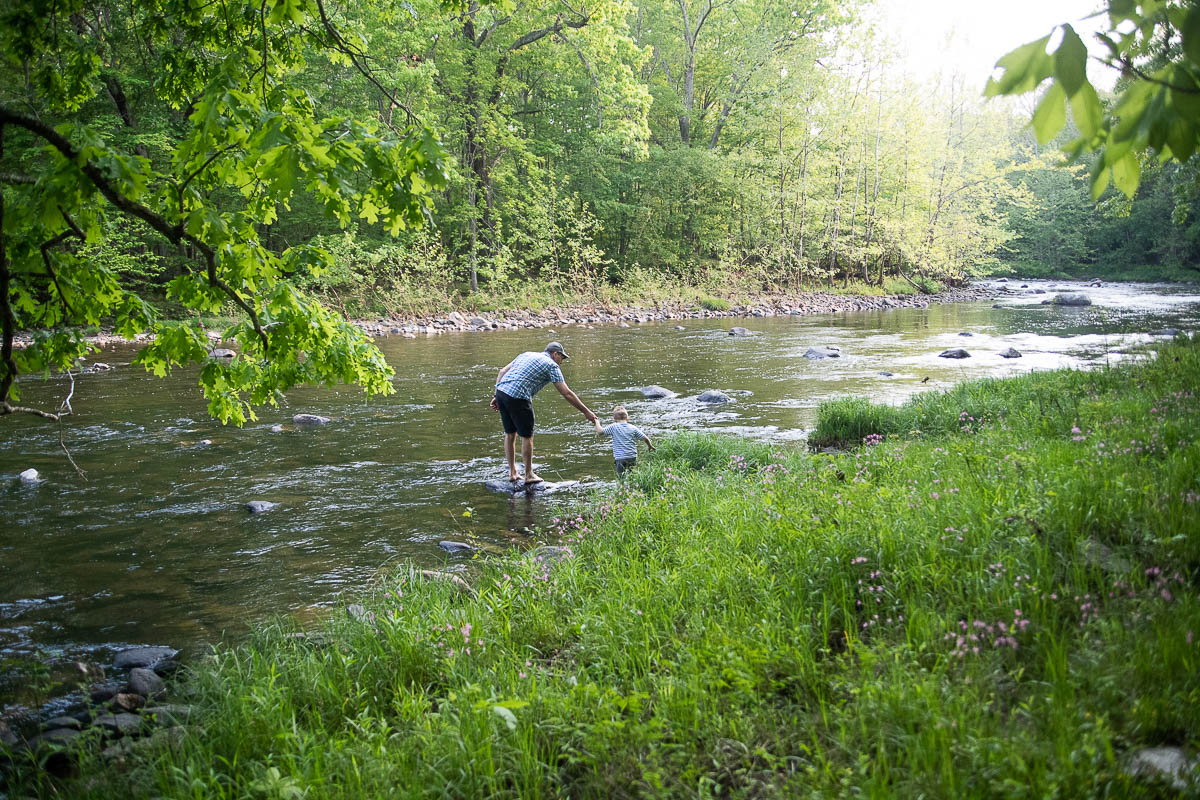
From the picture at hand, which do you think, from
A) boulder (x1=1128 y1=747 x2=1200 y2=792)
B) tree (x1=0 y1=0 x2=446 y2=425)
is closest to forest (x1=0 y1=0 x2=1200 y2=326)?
tree (x1=0 y1=0 x2=446 y2=425)

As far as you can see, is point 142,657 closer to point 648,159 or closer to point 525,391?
point 525,391

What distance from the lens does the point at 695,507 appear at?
259 inches

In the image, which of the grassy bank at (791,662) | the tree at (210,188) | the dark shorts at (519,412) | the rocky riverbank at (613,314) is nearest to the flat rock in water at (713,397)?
the dark shorts at (519,412)

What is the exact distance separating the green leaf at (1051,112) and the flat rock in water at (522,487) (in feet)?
25.4

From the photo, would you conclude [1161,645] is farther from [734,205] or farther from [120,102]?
[734,205]

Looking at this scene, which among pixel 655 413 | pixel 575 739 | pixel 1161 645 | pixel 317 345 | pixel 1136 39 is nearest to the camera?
pixel 1136 39

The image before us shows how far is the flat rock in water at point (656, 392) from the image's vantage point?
48.3 ft

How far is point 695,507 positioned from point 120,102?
28.1 m

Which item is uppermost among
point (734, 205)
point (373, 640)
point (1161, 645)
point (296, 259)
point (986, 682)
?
point (734, 205)

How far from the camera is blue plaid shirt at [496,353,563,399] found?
991 cm

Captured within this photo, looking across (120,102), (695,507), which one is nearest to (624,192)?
(120,102)

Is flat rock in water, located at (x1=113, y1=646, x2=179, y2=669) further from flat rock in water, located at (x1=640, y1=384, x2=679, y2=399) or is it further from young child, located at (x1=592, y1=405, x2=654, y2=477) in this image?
flat rock in water, located at (x1=640, y1=384, x2=679, y2=399)

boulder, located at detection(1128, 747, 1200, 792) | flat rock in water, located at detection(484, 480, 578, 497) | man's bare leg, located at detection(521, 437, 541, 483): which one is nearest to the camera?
boulder, located at detection(1128, 747, 1200, 792)

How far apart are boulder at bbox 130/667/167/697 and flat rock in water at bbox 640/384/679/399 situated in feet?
35.2
